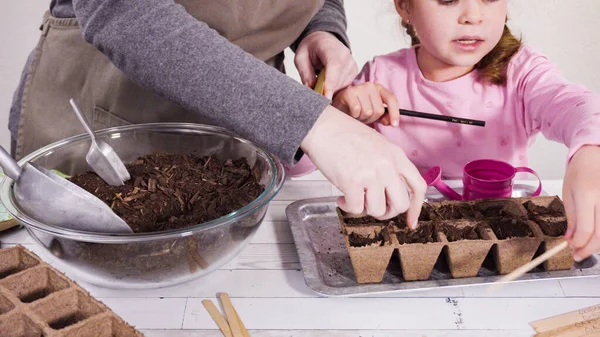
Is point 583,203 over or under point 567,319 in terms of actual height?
over

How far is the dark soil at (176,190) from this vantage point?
1021 millimetres

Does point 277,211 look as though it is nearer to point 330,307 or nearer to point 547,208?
point 330,307

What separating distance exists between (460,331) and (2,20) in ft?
8.88

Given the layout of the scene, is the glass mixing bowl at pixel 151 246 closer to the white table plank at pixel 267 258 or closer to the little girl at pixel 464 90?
the white table plank at pixel 267 258

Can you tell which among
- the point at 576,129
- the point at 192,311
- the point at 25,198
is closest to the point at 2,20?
the point at 25,198

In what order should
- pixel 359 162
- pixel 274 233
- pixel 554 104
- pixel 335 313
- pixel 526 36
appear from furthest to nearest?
pixel 526 36
pixel 554 104
pixel 274 233
pixel 335 313
pixel 359 162

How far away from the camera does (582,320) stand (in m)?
0.97

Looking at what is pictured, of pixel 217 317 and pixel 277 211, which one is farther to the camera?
pixel 277 211

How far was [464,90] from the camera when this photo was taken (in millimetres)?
1569

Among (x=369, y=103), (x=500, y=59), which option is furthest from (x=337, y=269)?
(x=500, y=59)

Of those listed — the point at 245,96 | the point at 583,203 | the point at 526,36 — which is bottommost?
the point at 526,36

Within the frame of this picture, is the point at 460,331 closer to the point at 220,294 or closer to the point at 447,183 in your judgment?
the point at 220,294

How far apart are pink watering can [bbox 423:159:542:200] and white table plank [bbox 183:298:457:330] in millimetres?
324

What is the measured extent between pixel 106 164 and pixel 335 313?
0.49 m
